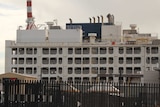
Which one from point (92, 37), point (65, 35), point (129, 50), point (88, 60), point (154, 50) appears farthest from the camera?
point (92, 37)

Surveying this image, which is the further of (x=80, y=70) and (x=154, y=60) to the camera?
(x=80, y=70)

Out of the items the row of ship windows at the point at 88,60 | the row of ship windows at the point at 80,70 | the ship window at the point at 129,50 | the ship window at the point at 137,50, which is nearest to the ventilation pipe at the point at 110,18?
the ship window at the point at 129,50

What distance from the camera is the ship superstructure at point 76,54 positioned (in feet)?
374

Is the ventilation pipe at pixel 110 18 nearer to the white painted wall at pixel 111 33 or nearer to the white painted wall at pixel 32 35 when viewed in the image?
the white painted wall at pixel 111 33

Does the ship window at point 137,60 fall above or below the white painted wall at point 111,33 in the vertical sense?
below

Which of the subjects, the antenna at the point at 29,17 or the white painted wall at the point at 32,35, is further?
the antenna at the point at 29,17

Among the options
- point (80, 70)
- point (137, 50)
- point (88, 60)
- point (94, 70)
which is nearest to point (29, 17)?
point (88, 60)

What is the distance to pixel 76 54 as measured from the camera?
11675cm

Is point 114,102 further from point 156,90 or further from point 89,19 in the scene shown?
point 89,19

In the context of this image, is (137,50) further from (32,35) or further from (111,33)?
(32,35)

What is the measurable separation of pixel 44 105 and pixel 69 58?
86570 mm

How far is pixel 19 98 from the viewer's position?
97.5 feet

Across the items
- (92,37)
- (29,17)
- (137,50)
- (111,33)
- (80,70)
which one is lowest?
(80,70)

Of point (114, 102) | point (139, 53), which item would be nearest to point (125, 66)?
point (139, 53)
